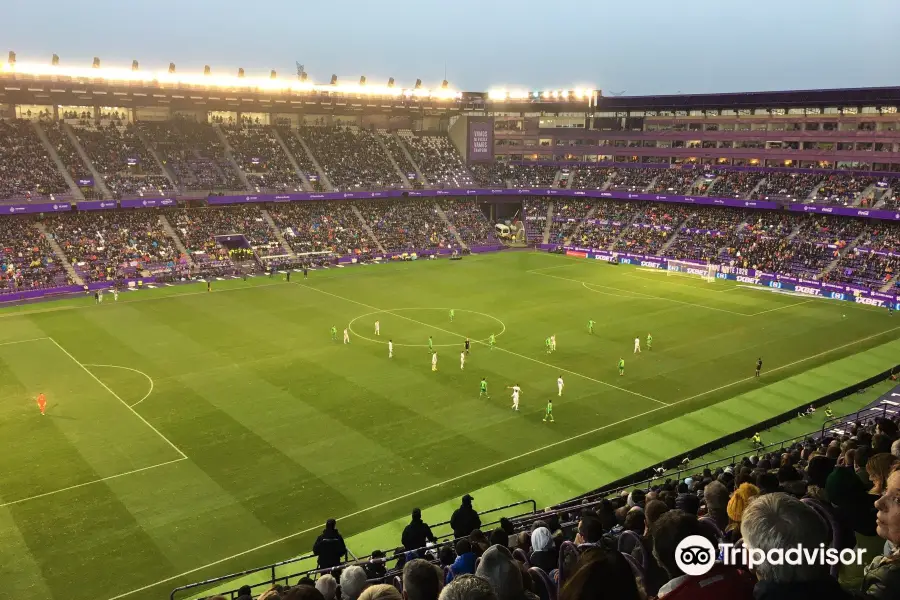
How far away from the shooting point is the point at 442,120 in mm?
103625

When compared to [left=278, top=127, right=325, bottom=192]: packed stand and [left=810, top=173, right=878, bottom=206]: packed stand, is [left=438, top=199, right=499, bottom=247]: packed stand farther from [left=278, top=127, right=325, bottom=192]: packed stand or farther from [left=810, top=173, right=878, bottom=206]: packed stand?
[left=810, top=173, right=878, bottom=206]: packed stand

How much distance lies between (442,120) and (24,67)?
54.9 meters

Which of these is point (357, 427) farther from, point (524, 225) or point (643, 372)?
point (524, 225)

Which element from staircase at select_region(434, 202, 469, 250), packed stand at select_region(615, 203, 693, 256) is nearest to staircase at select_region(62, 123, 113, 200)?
staircase at select_region(434, 202, 469, 250)

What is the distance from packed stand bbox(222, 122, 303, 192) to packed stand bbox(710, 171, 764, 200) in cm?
4934

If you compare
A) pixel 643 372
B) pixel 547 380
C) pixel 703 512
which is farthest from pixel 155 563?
pixel 643 372

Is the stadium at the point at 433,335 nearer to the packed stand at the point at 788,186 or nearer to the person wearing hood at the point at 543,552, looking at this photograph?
the person wearing hood at the point at 543,552

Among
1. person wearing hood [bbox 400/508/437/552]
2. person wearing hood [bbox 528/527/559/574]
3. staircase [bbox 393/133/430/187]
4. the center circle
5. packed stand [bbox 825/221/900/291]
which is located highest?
staircase [bbox 393/133/430/187]

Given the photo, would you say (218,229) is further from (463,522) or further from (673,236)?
(463,522)

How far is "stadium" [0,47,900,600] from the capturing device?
1356cm

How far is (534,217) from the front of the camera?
93750 millimetres

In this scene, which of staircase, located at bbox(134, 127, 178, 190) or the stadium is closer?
the stadium

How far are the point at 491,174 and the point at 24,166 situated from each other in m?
56.8

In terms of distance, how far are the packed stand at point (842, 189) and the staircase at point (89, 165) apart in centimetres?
7210
